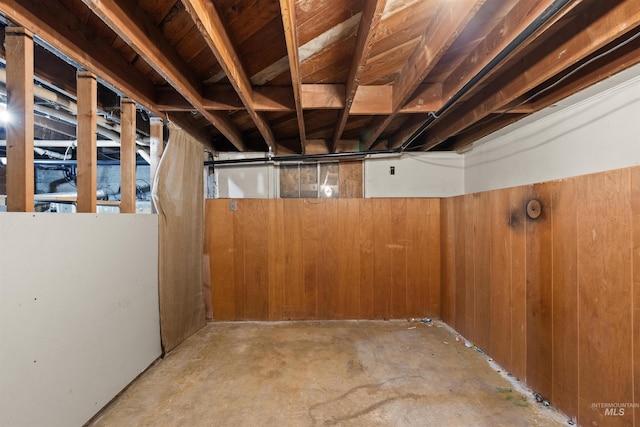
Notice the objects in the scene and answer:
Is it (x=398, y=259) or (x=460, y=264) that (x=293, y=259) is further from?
(x=460, y=264)

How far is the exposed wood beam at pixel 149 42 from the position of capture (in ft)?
4.04

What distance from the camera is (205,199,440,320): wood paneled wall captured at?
3.20 metres

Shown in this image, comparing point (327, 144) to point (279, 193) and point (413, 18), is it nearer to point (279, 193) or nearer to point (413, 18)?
point (279, 193)

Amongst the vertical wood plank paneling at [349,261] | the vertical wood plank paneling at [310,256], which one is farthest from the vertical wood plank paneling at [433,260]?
the vertical wood plank paneling at [310,256]

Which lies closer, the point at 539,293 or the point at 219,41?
the point at 219,41

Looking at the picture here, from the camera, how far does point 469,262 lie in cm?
265

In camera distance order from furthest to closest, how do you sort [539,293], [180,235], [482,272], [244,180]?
[244,180]
[180,235]
[482,272]
[539,293]

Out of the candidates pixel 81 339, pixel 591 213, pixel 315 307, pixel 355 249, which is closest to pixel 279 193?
pixel 355 249

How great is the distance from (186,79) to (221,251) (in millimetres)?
1919

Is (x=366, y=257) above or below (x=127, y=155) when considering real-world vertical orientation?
below

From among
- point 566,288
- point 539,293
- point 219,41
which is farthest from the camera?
point 539,293

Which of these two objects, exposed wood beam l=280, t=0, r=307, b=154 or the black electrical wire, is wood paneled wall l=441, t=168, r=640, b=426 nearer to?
the black electrical wire

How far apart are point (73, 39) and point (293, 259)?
8.32 feet

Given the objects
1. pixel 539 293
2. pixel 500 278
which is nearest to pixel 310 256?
pixel 500 278
